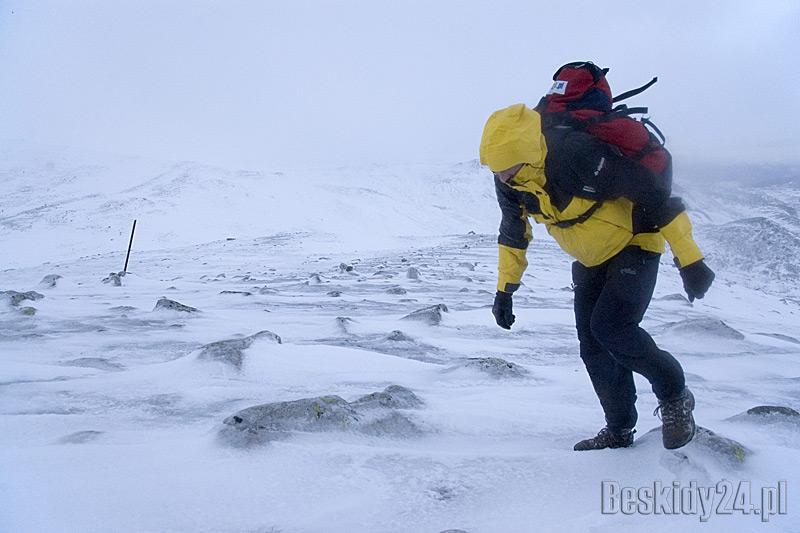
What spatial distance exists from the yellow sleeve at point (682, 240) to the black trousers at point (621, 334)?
0.44 feet

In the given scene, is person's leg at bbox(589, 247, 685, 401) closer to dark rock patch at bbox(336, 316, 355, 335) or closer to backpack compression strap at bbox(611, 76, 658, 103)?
backpack compression strap at bbox(611, 76, 658, 103)

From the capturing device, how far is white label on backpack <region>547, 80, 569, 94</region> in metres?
2.53

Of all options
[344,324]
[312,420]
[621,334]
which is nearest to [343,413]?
[312,420]

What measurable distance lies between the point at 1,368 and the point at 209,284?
20.4 ft

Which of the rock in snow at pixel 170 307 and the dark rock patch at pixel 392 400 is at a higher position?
the dark rock patch at pixel 392 400

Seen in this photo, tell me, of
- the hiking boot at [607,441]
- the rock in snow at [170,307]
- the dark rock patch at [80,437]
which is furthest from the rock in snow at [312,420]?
the rock in snow at [170,307]

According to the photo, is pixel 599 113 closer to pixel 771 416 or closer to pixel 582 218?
pixel 582 218

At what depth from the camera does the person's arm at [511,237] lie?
2.77 metres

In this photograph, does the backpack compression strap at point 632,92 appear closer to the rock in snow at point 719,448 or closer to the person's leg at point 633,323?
the person's leg at point 633,323

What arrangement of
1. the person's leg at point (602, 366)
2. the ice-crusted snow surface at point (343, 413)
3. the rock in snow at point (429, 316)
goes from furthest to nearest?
the rock in snow at point (429, 316), the person's leg at point (602, 366), the ice-crusted snow surface at point (343, 413)

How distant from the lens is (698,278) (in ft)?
7.52

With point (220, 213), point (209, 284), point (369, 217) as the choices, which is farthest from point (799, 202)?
point (209, 284)

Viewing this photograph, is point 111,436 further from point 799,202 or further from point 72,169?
point 799,202

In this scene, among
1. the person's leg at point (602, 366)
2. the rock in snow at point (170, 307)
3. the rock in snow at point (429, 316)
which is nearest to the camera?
the person's leg at point (602, 366)
